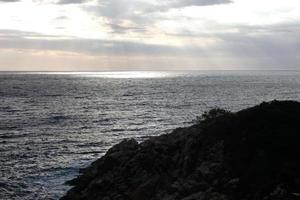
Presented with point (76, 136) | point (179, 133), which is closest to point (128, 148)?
point (179, 133)

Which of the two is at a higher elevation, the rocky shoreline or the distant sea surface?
the rocky shoreline

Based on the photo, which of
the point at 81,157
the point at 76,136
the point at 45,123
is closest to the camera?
the point at 81,157

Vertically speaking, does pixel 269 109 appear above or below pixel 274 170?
above

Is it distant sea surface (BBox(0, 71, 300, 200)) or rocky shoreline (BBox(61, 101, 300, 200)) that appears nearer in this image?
rocky shoreline (BBox(61, 101, 300, 200))

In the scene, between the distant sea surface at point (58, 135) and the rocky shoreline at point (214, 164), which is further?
the distant sea surface at point (58, 135)

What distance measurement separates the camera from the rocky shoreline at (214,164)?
69.3 feet

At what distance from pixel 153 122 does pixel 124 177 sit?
41684 millimetres

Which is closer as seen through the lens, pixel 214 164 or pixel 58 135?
pixel 214 164

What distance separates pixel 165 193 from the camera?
23.6 metres

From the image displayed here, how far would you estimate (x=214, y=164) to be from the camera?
2402 centimetres

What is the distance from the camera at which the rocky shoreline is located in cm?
2111

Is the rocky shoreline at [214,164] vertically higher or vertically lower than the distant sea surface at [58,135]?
higher

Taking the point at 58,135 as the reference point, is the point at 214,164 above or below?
above

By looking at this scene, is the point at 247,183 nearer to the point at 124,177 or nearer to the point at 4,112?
the point at 124,177
